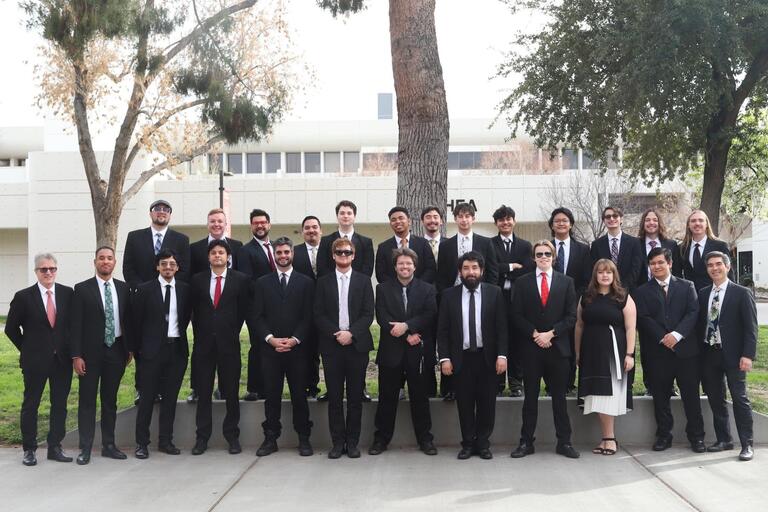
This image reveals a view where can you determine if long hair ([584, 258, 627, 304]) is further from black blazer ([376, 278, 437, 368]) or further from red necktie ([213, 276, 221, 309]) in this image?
red necktie ([213, 276, 221, 309])

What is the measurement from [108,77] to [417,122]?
12.9m

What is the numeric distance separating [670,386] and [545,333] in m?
1.51

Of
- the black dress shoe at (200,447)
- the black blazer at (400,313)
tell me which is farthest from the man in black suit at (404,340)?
the black dress shoe at (200,447)

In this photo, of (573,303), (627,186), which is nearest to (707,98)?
(573,303)

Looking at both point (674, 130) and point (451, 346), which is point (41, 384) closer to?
point (451, 346)

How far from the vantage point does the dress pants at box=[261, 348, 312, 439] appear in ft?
26.1

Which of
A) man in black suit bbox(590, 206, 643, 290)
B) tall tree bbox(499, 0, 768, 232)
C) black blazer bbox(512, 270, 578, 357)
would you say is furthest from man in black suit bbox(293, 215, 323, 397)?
tall tree bbox(499, 0, 768, 232)

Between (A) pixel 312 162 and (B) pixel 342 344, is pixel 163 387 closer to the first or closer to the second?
(B) pixel 342 344

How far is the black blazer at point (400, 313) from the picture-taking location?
25.7ft

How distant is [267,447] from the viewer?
8.02 meters

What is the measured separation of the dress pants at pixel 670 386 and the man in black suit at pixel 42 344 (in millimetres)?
5756

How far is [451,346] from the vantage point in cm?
788

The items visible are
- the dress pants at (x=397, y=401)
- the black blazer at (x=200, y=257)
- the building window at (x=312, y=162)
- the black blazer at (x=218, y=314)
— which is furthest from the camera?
the building window at (x=312, y=162)

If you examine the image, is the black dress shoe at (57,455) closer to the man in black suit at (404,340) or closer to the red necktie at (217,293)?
the red necktie at (217,293)
